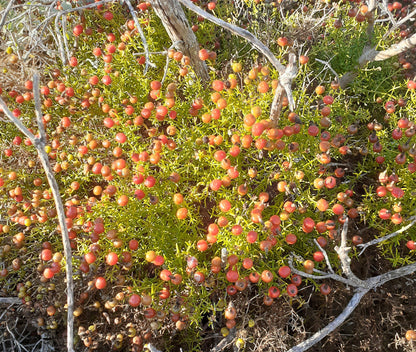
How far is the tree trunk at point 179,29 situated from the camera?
260cm

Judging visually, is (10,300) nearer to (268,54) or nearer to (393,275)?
(268,54)

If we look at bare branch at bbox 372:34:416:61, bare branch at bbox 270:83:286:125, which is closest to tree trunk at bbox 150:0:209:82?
bare branch at bbox 270:83:286:125

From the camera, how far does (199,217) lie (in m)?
2.83

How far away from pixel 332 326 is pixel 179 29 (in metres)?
2.69

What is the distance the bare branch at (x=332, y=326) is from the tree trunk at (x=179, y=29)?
2410 mm

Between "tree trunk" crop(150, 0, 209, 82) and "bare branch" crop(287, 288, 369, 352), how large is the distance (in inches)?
94.9

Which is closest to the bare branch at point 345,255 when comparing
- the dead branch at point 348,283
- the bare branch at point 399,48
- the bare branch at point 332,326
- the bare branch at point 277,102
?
the dead branch at point 348,283

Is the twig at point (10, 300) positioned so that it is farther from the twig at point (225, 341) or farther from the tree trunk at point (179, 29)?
the tree trunk at point (179, 29)

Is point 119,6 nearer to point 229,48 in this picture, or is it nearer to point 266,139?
point 229,48

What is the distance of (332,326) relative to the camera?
2.38m

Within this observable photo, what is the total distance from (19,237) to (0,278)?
0.46 meters

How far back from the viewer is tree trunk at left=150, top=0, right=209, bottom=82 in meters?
2.60

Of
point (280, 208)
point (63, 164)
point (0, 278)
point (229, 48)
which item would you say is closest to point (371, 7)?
point (229, 48)

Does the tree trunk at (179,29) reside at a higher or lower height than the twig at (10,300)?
higher
